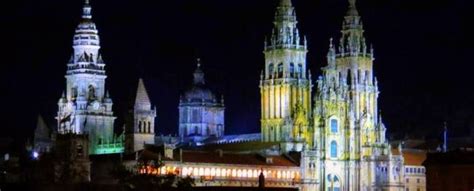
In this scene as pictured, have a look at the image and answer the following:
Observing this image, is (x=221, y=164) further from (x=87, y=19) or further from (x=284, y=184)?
(x=87, y=19)

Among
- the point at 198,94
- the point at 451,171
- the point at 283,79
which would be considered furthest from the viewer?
the point at 198,94

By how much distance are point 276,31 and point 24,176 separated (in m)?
34.7

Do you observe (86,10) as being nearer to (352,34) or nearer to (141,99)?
(141,99)

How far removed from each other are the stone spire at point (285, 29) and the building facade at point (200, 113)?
21227 mm

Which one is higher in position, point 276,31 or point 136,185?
point 276,31

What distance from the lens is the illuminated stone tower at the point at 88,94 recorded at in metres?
133

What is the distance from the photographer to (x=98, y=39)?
13488 centimetres

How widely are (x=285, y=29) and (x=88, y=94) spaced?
23.8 metres

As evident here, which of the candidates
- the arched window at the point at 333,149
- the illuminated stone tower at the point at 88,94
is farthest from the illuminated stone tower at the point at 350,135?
the illuminated stone tower at the point at 88,94

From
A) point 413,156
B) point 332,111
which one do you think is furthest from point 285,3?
point 413,156

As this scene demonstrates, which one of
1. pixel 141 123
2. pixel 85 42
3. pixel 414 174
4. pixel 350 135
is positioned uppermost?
pixel 85 42

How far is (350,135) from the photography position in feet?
417

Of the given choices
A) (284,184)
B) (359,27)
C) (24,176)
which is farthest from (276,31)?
(24,176)

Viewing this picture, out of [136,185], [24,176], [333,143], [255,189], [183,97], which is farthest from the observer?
[183,97]
